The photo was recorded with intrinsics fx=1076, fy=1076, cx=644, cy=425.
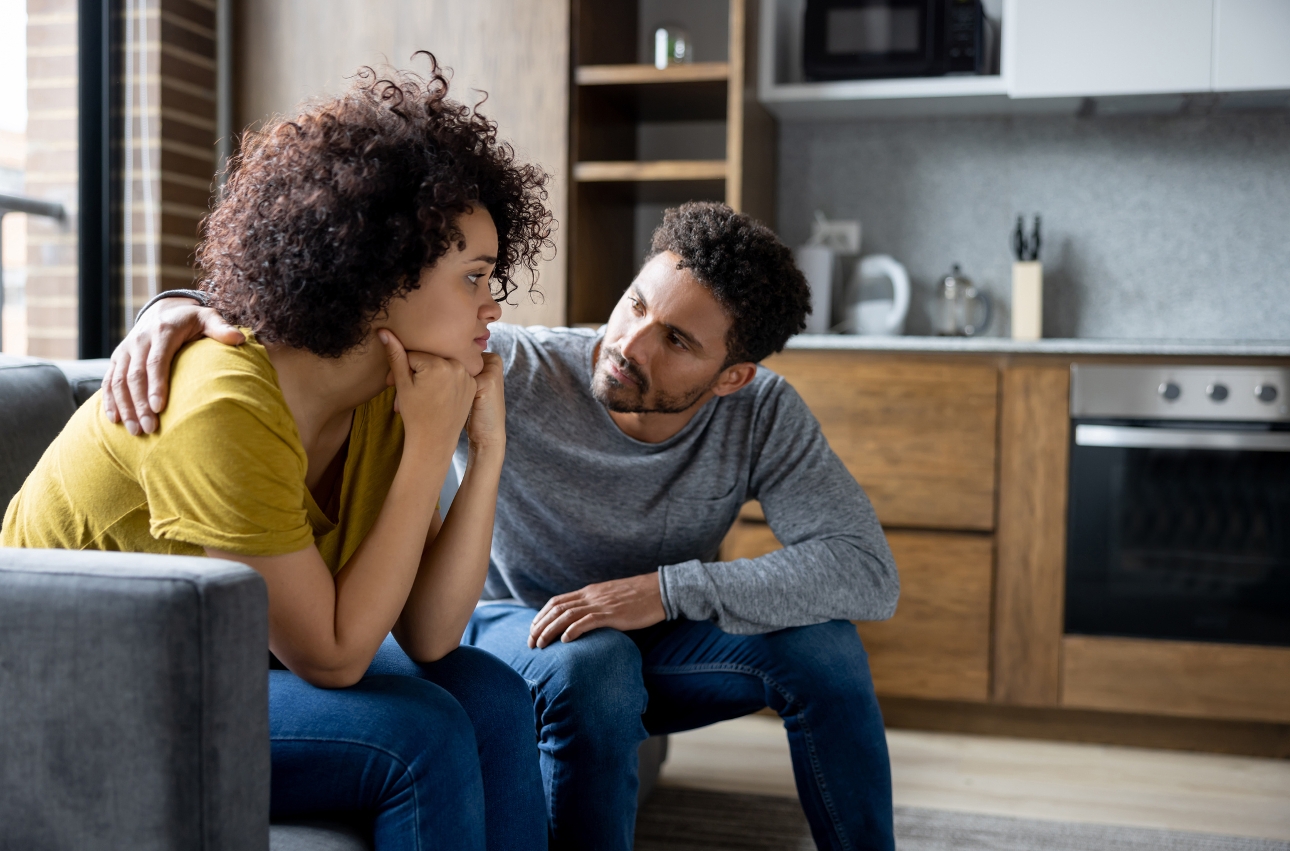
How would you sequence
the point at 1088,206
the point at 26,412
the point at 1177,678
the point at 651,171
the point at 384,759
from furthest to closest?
1. the point at 1088,206
2. the point at 651,171
3. the point at 1177,678
4. the point at 26,412
5. the point at 384,759

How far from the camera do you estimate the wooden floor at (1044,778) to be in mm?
2012

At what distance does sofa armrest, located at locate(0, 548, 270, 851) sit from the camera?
78 cm

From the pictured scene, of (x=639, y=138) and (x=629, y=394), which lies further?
(x=639, y=138)

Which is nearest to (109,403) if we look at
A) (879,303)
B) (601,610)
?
(601,610)

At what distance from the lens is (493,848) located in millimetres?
1021

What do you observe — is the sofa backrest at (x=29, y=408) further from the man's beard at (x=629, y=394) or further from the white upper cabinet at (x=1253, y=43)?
the white upper cabinet at (x=1253, y=43)

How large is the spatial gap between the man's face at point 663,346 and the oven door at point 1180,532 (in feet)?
3.95

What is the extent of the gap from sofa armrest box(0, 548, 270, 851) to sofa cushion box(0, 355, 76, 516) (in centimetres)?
50

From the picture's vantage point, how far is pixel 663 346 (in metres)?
1.46

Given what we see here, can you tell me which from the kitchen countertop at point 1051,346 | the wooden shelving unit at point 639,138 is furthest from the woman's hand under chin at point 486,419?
the wooden shelving unit at point 639,138

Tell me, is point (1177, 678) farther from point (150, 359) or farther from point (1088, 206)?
point (150, 359)

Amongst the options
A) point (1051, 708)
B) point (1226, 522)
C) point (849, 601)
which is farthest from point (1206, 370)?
point (849, 601)

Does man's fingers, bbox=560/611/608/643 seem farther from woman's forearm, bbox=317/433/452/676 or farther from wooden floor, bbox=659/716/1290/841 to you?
wooden floor, bbox=659/716/1290/841

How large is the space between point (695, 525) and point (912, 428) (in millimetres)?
1001
